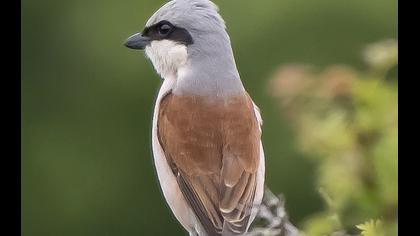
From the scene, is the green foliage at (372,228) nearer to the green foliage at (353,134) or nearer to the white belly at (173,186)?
the green foliage at (353,134)

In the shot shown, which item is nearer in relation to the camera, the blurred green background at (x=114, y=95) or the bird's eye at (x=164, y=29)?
the bird's eye at (x=164, y=29)

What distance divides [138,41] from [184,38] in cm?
13

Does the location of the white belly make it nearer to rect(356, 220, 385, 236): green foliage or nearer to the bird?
the bird

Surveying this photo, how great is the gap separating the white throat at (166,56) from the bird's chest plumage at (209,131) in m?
0.08

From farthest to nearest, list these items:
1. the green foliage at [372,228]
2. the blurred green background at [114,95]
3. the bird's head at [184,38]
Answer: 1. the blurred green background at [114,95]
2. the bird's head at [184,38]
3. the green foliage at [372,228]

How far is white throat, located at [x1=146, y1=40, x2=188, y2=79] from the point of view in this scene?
7.22ft

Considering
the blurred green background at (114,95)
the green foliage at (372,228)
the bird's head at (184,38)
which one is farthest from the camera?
the blurred green background at (114,95)

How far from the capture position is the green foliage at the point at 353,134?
4.43 ft

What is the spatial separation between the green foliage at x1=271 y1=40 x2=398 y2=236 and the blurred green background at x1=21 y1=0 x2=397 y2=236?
2.01 meters

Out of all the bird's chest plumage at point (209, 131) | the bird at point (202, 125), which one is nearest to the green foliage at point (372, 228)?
the bird at point (202, 125)

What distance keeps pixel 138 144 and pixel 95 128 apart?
399 millimetres
